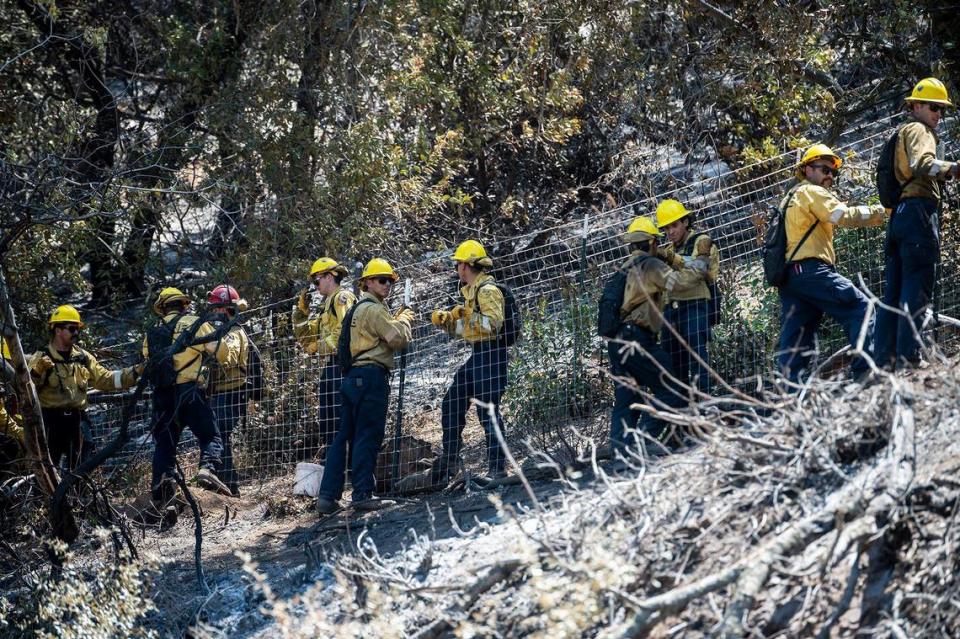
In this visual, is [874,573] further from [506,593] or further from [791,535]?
[506,593]

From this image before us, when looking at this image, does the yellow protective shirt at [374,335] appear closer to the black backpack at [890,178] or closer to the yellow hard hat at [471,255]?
the yellow hard hat at [471,255]

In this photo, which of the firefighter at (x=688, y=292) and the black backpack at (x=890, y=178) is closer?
the black backpack at (x=890, y=178)

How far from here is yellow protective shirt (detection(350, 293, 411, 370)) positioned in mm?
9555

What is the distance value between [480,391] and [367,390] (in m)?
0.89

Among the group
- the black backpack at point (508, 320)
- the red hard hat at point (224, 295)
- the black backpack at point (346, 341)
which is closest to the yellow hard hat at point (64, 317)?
the red hard hat at point (224, 295)

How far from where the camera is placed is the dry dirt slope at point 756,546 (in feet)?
16.2

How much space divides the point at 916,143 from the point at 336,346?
194 inches

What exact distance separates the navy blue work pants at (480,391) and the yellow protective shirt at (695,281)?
1.45m

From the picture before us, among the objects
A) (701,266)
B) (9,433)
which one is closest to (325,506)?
(9,433)

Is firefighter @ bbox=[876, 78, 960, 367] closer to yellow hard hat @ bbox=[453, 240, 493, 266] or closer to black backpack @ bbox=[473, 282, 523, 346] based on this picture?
black backpack @ bbox=[473, 282, 523, 346]

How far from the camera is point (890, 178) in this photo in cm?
780

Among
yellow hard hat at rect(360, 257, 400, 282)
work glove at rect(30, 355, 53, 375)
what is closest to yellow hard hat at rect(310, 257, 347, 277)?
yellow hard hat at rect(360, 257, 400, 282)

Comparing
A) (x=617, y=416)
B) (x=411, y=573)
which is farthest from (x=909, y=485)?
(x=617, y=416)

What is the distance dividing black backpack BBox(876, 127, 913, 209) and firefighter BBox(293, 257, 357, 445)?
4.43m
